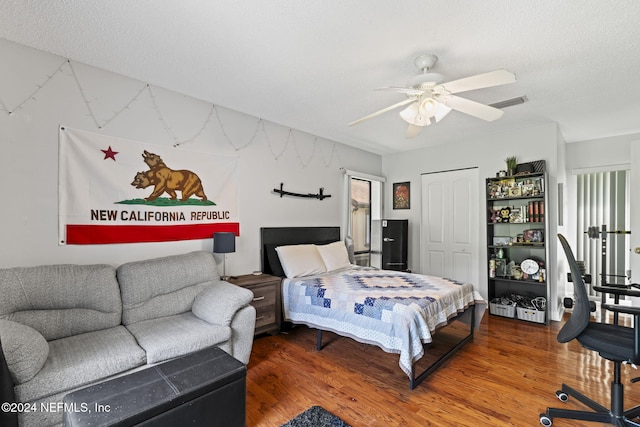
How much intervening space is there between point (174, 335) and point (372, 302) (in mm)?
1516

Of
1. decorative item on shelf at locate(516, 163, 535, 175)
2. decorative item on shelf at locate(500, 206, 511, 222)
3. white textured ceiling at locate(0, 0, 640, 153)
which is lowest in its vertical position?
decorative item on shelf at locate(500, 206, 511, 222)

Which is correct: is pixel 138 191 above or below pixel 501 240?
above

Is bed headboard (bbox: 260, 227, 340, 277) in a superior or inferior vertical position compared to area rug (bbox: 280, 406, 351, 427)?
superior

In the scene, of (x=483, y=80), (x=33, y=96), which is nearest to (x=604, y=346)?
(x=483, y=80)

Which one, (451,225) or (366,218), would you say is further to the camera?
(366,218)

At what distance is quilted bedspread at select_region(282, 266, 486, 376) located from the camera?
2.30 metres

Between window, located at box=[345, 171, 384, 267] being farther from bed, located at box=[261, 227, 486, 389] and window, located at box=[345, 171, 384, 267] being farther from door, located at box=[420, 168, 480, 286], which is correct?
bed, located at box=[261, 227, 486, 389]

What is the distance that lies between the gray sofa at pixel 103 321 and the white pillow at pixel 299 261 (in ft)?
2.71

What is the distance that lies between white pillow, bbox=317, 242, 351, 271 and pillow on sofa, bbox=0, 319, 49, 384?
9.00 ft

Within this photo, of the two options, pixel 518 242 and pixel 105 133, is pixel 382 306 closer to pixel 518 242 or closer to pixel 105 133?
pixel 518 242

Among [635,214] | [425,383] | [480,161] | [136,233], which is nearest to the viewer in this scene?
[425,383]

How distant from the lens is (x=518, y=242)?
4.00 metres

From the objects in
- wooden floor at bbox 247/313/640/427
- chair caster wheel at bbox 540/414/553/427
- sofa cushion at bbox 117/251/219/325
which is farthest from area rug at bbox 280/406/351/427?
sofa cushion at bbox 117/251/219/325

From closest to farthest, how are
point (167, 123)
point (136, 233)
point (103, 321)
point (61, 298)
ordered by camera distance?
point (61, 298), point (103, 321), point (136, 233), point (167, 123)
